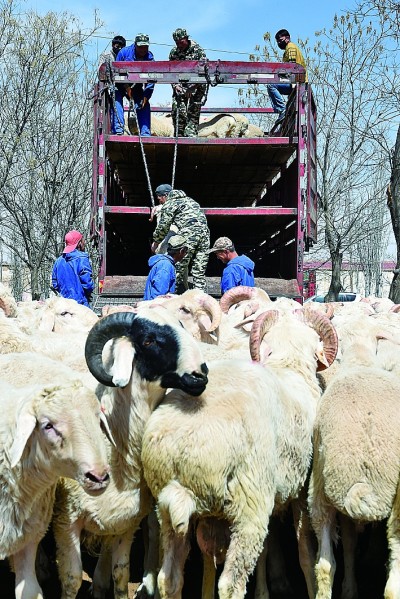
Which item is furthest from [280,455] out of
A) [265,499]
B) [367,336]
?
[367,336]

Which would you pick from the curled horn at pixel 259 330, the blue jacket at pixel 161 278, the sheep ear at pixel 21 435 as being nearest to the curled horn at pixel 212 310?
the curled horn at pixel 259 330

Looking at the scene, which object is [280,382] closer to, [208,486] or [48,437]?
[208,486]

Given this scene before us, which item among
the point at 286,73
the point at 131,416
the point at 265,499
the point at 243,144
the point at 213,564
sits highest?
the point at 286,73

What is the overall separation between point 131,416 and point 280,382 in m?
1.05

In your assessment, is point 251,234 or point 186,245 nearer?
point 186,245

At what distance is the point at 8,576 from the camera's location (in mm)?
5262

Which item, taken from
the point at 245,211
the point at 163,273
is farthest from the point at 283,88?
the point at 163,273

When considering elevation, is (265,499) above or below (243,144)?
below

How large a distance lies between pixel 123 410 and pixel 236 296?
3.57m

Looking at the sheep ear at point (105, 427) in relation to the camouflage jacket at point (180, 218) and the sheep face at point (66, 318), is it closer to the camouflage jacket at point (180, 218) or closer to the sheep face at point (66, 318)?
the sheep face at point (66, 318)

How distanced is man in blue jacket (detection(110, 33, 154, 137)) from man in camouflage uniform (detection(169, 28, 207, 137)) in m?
0.41

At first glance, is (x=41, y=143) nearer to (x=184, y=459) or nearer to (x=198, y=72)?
(x=198, y=72)

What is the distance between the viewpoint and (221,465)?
362 cm

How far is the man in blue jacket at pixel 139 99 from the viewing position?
1018 cm
